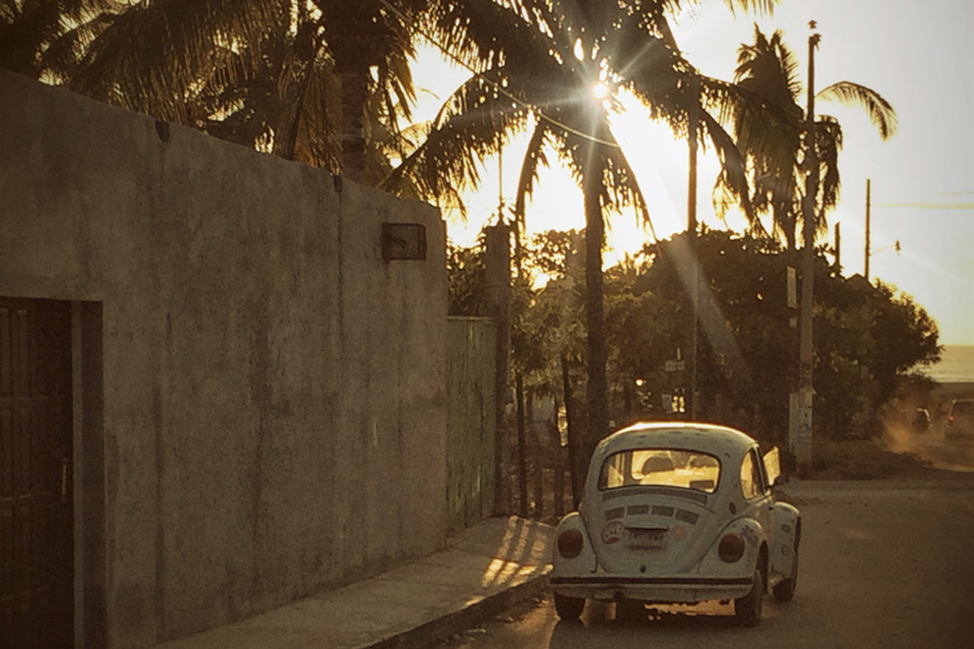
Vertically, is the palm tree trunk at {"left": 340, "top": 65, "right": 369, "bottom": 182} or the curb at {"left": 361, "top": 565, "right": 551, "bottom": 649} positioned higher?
the palm tree trunk at {"left": 340, "top": 65, "right": 369, "bottom": 182}

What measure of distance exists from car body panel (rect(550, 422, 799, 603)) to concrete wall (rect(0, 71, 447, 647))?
7.06 ft

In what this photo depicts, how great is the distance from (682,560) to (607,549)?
0.60 metres

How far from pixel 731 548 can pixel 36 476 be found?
5.22 meters

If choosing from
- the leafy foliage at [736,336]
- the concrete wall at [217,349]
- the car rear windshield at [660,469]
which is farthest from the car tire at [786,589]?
the leafy foliage at [736,336]

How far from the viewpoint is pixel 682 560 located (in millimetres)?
10945

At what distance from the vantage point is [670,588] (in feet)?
35.6

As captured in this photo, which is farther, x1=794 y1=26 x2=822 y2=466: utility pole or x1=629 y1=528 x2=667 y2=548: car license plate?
x1=794 y1=26 x2=822 y2=466: utility pole

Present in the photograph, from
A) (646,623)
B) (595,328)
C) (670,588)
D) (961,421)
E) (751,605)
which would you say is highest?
(595,328)

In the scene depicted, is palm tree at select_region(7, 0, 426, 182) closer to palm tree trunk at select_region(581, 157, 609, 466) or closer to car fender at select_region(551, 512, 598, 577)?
palm tree trunk at select_region(581, 157, 609, 466)

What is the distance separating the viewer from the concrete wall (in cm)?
835

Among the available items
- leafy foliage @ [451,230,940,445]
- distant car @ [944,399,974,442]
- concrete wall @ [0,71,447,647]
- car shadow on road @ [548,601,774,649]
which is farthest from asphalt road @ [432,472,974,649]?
distant car @ [944,399,974,442]

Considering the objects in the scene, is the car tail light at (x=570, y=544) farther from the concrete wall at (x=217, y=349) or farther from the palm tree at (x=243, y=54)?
the palm tree at (x=243, y=54)

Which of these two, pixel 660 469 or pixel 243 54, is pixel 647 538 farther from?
pixel 243 54

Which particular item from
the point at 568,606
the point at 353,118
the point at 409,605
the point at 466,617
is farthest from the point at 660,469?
the point at 353,118
